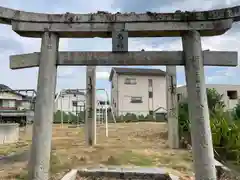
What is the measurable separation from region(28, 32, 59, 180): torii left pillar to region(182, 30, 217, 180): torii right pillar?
92.7 inches

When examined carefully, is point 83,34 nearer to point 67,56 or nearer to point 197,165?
point 67,56

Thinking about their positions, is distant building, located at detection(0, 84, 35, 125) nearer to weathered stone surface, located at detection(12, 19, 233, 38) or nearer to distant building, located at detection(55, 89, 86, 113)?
distant building, located at detection(55, 89, 86, 113)

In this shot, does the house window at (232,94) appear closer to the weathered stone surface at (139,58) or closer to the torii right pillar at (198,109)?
the weathered stone surface at (139,58)

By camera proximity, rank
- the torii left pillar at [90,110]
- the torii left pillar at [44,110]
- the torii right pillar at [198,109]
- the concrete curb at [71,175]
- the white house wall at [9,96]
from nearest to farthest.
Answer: the torii right pillar at [198,109]
the torii left pillar at [44,110]
the concrete curb at [71,175]
the torii left pillar at [90,110]
the white house wall at [9,96]

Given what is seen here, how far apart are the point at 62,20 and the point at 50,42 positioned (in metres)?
0.44

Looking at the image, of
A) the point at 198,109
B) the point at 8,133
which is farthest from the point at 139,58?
the point at 8,133

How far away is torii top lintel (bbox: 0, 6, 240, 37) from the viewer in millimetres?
4410

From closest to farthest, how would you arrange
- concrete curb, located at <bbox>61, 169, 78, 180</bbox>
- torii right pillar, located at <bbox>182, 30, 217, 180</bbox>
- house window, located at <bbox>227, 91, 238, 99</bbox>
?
torii right pillar, located at <bbox>182, 30, 217, 180</bbox>
concrete curb, located at <bbox>61, 169, 78, 180</bbox>
house window, located at <bbox>227, 91, 238, 99</bbox>

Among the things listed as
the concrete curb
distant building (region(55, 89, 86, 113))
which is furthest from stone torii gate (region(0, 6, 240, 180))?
distant building (region(55, 89, 86, 113))

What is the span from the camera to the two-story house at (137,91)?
109 feet

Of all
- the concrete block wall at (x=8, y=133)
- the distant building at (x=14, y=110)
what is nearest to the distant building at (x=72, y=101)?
the distant building at (x=14, y=110)

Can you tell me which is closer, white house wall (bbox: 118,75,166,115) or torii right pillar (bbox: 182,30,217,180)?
torii right pillar (bbox: 182,30,217,180)

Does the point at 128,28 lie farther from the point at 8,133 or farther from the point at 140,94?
the point at 140,94

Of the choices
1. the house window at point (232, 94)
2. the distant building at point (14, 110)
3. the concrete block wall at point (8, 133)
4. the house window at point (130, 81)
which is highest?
the house window at point (130, 81)
